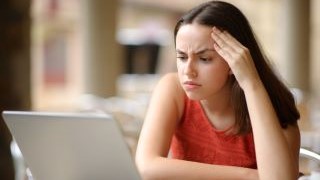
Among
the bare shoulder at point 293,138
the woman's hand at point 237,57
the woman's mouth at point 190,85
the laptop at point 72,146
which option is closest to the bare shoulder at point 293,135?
the bare shoulder at point 293,138

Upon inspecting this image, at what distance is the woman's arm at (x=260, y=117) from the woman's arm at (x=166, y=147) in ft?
0.23

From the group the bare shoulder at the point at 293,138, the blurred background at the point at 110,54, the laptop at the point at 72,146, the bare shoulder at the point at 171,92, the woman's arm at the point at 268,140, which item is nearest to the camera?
the laptop at the point at 72,146

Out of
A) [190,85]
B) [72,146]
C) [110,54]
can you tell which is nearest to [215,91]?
[190,85]

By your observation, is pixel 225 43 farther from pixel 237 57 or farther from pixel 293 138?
pixel 293 138

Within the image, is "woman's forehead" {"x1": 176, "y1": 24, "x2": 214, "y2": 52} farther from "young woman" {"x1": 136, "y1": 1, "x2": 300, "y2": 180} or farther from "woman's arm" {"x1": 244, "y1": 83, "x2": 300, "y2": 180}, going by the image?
"woman's arm" {"x1": 244, "y1": 83, "x2": 300, "y2": 180}

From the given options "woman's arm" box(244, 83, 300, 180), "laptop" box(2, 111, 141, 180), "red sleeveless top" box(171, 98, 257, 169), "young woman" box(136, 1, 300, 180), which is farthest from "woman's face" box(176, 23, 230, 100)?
"laptop" box(2, 111, 141, 180)

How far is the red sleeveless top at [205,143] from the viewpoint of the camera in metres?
2.32

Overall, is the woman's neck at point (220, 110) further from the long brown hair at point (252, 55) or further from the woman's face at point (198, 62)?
the woman's face at point (198, 62)

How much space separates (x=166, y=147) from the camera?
227 centimetres

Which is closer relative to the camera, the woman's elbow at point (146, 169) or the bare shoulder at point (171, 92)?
the woman's elbow at point (146, 169)

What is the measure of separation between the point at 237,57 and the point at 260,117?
176 mm

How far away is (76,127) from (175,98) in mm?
720

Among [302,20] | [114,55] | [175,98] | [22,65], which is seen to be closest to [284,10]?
[302,20]

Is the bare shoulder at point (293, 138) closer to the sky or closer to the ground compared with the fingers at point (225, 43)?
closer to the ground
